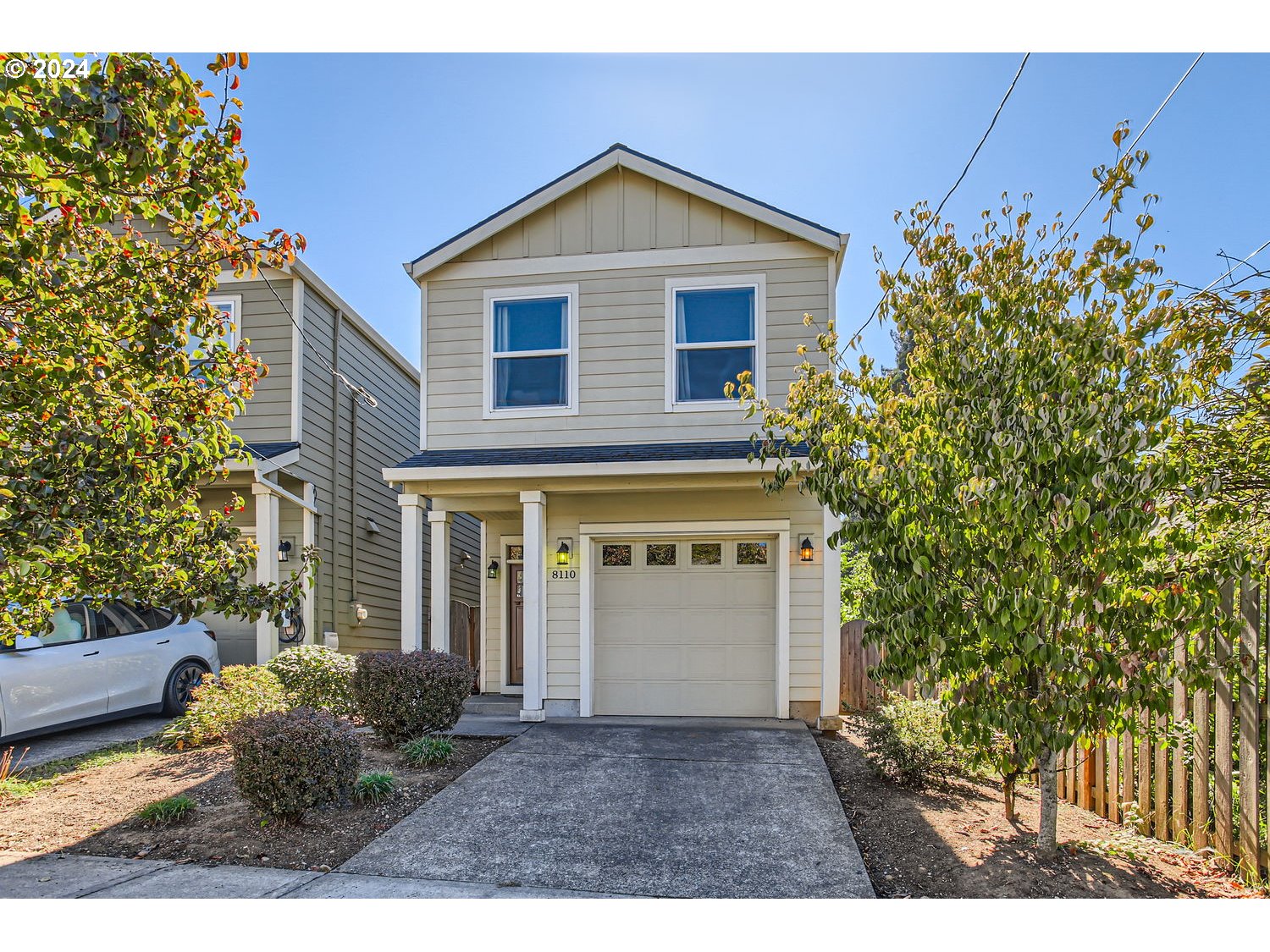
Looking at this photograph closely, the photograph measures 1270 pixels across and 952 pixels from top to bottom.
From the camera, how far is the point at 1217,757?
4289 mm

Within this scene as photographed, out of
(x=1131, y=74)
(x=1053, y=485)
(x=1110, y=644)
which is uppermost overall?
(x=1131, y=74)

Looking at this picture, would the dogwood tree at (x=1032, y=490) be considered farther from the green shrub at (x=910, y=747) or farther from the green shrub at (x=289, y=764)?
the green shrub at (x=289, y=764)

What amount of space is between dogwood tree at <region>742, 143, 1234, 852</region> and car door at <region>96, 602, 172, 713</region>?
25.2 feet

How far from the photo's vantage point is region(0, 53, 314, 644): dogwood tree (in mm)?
2877

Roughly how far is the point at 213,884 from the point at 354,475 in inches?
330

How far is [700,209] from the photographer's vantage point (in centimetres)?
913

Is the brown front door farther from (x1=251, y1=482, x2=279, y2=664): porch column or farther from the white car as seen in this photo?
the white car

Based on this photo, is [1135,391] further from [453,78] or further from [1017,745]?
[453,78]

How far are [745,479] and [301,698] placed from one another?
4.75 meters

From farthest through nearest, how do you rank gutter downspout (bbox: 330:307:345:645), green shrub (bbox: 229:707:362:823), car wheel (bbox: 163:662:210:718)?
gutter downspout (bbox: 330:307:345:645) → car wheel (bbox: 163:662:210:718) → green shrub (bbox: 229:707:362:823)

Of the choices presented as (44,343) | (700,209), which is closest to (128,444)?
(44,343)

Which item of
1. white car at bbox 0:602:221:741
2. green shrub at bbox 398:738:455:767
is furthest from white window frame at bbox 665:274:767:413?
white car at bbox 0:602:221:741

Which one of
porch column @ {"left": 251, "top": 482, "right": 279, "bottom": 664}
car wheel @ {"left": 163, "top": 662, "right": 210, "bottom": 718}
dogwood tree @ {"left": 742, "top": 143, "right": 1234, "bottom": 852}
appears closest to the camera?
dogwood tree @ {"left": 742, "top": 143, "right": 1234, "bottom": 852}

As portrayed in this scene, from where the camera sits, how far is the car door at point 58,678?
748cm
